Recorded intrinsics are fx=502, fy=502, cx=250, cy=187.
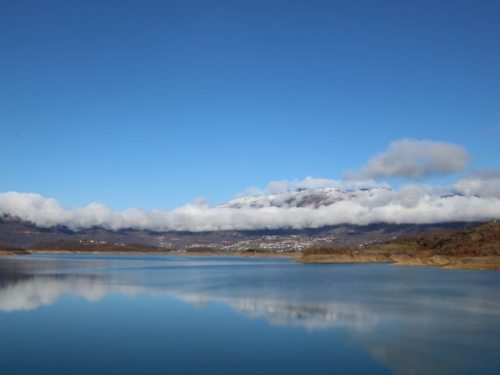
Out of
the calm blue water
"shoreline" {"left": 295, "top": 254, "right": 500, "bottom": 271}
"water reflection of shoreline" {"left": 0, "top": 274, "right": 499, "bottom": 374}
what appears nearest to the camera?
the calm blue water

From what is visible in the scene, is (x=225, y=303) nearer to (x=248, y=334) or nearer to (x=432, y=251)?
(x=248, y=334)

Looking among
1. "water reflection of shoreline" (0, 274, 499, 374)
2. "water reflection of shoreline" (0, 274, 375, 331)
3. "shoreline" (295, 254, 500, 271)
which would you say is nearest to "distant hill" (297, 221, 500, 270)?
"shoreline" (295, 254, 500, 271)

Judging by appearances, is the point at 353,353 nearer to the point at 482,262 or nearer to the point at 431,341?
the point at 431,341

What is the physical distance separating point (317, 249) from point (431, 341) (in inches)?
5745

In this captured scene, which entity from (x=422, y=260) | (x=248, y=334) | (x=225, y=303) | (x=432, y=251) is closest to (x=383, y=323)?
(x=248, y=334)

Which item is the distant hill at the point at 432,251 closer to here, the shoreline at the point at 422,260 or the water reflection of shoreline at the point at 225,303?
the shoreline at the point at 422,260

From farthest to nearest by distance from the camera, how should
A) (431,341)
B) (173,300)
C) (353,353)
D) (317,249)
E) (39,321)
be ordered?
(317,249)
(173,300)
(39,321)
(431,341)
(353,353)

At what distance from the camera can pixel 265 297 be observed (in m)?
46.2

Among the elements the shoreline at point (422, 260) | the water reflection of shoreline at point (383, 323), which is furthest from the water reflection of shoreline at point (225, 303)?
the shoreline at point (422, 260)

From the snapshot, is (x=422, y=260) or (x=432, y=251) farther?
(x=432, y=251)

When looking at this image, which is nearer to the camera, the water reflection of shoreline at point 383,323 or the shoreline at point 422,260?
the water reflection of shoreline at point 383,323

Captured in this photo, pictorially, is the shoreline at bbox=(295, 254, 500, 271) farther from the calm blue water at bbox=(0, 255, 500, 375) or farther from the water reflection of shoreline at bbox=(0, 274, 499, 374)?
the water reflection of shoreline at bbox=(0, 274, 499, 374)

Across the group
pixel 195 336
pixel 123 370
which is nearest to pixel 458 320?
pixel 195 336

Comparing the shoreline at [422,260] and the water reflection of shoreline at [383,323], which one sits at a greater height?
the water reflection of shoreline at [383,323]
